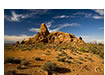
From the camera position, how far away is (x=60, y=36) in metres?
26.7

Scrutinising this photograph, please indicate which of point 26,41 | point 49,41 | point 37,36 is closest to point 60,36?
point 49,41

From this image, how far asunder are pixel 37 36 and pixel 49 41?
16.4 ft

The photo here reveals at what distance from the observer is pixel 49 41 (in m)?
25.7
